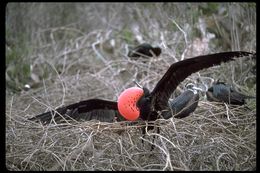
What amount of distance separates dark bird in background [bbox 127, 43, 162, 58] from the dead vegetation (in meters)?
0.07

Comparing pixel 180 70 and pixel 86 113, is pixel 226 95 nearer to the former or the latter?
pixel 180 70

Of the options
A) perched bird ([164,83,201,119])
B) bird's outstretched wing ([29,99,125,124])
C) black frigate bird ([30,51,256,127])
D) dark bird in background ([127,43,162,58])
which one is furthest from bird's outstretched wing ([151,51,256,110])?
dark bird in background ([127,43,162,58])

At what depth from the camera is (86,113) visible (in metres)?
2.93

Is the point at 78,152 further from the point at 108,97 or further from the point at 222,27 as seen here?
the point at 222,27

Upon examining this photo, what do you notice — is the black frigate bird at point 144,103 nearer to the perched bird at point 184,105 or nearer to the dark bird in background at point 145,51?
the perched bird at point 184,105

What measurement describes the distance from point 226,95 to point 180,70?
2.09 feet

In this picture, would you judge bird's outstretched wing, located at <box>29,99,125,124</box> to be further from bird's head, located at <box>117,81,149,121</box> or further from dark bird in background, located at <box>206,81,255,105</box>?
dark bird in background, located at <box>206,81,255,105</box>

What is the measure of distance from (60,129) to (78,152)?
34 cm


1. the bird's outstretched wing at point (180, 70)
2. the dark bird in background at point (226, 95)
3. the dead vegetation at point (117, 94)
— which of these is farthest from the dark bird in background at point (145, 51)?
the bird's outstretched wing at point (180, 70)

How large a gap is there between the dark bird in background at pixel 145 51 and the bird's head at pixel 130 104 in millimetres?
1748

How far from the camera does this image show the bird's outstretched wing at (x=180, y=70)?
2.44 m

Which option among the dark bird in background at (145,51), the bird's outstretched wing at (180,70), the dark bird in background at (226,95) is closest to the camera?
the bird's outstretched wing at (180,70)

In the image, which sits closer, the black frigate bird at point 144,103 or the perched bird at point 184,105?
the black frigate bird at point 144,103

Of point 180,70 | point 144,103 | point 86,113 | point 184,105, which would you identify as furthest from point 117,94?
point 180,70
